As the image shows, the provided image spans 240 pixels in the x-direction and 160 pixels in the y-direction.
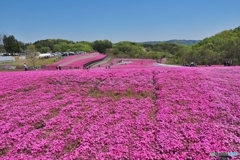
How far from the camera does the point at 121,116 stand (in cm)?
1032

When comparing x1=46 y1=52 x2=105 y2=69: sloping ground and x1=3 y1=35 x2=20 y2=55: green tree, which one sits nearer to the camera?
→ x1=46 y1=52 x2=105 y2=69: sloping ground

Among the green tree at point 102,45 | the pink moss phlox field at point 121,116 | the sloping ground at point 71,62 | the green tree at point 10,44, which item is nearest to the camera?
the pink moss phlox field at point 121,116

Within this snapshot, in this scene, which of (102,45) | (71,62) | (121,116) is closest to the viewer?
(121,116)

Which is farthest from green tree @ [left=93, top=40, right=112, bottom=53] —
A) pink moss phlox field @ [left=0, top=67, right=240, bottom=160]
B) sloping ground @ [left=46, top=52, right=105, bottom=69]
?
pink moss phlox field @ [left=0, top=67, right=240, bottom=160]

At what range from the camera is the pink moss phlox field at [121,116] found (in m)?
7.89

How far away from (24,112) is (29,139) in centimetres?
304

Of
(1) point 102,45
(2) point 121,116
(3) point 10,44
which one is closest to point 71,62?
(2) point 121,116

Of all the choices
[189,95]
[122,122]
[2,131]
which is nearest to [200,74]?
[189,95]

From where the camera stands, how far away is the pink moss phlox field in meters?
7.89

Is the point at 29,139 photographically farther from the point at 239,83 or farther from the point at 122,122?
Result: the point at 239,83

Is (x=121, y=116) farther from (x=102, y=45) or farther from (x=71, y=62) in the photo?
(x=102, y=45)

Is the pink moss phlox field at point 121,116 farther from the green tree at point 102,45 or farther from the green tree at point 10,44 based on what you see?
the green tree at point 102,45

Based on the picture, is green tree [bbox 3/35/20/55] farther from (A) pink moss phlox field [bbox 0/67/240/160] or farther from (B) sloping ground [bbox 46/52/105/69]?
(A) pink moss phlox field [bbox 0/67/240/160]

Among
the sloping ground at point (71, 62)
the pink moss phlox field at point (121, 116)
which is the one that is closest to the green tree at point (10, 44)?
the sloping ground at point (71, 62)
